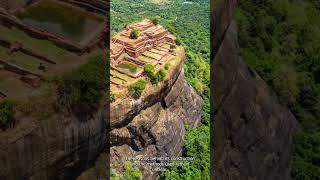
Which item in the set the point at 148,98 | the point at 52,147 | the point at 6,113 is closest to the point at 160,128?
the point at 148,98

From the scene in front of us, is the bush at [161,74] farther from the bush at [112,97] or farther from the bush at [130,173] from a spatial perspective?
the bush at [130,173]

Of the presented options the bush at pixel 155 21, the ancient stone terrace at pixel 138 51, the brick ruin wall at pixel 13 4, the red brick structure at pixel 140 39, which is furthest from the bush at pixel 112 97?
the brick ruin wall at pixel 13 4

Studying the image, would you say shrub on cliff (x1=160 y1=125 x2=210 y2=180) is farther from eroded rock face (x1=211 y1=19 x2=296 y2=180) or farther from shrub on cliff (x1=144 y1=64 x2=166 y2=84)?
shrub on cliff (x1=144 y1=64 x2=166 y2=84)

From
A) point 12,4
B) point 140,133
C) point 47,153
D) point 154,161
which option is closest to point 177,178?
point 154,161

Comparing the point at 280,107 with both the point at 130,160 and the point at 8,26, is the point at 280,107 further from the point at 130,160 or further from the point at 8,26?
the point at 8,26

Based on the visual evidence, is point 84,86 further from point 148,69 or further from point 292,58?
point 292,58

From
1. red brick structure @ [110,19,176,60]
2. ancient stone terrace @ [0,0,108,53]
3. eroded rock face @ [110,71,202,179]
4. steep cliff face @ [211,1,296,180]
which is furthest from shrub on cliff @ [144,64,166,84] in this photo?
steep cliff face @ [211,1,296,180]
